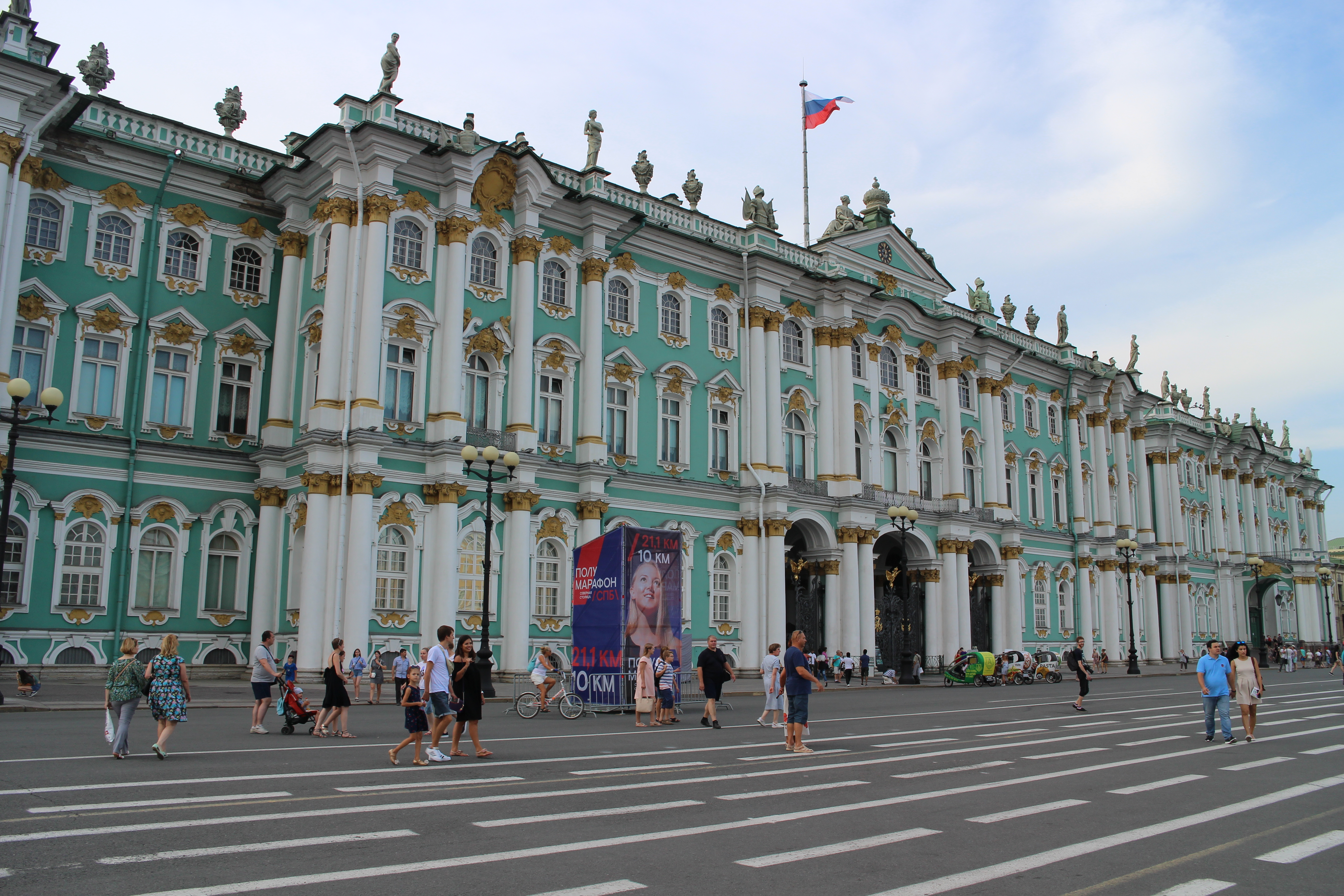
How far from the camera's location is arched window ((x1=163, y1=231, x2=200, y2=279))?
3128 centimetres

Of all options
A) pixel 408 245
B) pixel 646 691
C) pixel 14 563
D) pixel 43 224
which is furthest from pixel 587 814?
pixel 43 224

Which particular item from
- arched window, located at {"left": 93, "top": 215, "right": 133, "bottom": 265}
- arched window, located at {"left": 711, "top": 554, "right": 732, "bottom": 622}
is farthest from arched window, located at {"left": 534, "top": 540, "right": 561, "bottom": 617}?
arched window, located at {"left": 93, "top": 215, "right": 133, "bottom": 265}

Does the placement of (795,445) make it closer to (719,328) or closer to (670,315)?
(719,328)

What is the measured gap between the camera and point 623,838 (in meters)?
9.33

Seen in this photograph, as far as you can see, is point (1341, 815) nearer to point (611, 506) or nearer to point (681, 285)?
point (611, 506)

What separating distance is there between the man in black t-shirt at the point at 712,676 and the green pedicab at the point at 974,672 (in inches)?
850

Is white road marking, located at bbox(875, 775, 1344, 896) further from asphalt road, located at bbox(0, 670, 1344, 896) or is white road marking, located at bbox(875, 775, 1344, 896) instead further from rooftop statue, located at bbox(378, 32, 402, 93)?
rooftop statue, located at bbox(378, 32, 402, 93)

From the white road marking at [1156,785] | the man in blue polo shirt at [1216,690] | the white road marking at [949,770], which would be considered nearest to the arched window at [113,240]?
the white road marking at [949,770]

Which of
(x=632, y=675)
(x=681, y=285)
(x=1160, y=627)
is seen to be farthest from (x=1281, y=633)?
(x=632, y=675)

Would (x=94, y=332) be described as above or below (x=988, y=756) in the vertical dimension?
above

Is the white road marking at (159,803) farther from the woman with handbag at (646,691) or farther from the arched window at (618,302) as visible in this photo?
the arched window at (618,302)

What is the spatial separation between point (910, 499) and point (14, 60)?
36050 millimetres

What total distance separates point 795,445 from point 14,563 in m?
27.6

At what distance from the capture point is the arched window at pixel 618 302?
37719mm
